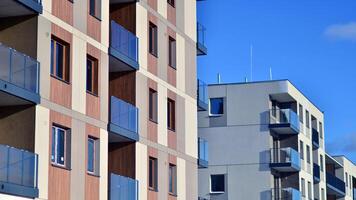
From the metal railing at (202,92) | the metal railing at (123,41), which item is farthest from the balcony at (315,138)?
the metal railing at (123,41)

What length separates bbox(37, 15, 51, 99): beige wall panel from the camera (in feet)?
91.2

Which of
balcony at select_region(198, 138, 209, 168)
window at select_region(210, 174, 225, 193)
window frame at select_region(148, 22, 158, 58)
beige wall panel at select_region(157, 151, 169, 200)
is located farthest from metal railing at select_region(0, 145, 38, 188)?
window at select_region(210, 174, 225, 193)

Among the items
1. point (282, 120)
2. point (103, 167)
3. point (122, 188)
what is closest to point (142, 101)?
point (122, 188)

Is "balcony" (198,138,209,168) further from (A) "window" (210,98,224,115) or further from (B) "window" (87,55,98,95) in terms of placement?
(A) "window" (210,98,224,115)

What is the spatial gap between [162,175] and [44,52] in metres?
11.6

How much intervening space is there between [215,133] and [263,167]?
14.1 ft

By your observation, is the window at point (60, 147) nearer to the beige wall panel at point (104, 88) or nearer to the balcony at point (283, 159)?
the beige wall panel at point (104, 88)

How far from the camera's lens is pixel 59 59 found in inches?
1169

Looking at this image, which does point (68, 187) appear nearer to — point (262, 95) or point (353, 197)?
point (262, 95)

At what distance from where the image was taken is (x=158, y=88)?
125 ft

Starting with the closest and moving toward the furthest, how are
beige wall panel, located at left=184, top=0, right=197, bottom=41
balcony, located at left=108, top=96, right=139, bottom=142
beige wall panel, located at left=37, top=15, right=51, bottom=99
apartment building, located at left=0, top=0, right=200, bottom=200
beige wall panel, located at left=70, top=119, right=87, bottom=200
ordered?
apartment building, located at left=0, top=0, right=200, bottom=200
beige wall panel, located at left=37, top=15, right=51, bottom=99
beige wall panel, located at left=70, top=119, right=87, bottom=200
balcony, located at left=108, top=96, right=139, bottom=142
beige wall panel, located at left=184, top=0, right=197, bottom=41

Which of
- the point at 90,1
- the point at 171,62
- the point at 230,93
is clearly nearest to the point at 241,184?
the point at 230,93

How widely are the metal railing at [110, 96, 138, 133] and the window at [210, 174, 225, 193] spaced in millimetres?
29602

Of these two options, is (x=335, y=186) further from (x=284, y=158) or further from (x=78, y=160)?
(x=78, y=160)
